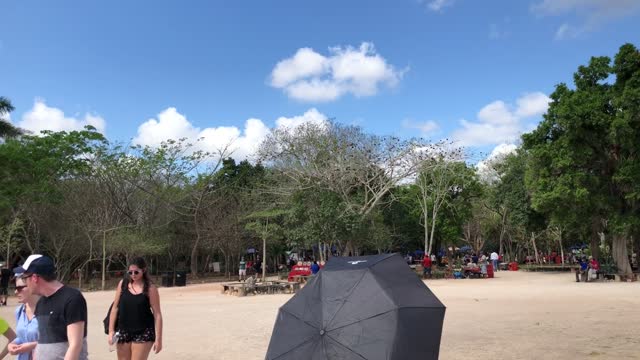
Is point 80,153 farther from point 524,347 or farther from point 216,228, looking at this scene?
point 524,347

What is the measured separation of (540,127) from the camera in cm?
2867

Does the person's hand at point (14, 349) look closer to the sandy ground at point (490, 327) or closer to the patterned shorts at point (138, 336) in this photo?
the patterned shorts at point (138, 336)

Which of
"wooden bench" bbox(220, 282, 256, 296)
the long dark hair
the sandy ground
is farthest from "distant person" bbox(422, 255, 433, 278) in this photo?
the long dark hair

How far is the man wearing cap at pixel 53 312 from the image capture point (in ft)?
12.7

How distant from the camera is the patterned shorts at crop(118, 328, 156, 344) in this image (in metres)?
5.46

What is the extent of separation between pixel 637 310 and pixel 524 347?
6.29 meters

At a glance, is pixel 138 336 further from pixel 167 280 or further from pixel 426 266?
pixel 426 266

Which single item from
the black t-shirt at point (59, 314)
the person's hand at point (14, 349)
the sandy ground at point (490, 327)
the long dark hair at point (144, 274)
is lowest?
the sandy ground at point (490, 327)

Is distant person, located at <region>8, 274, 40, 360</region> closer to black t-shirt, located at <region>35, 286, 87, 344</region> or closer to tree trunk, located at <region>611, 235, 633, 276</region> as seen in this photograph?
black t-shirt, located at <region>35, 286, 87, 344</region>

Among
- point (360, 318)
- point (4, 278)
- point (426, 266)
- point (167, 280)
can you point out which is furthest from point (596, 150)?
point (4, 278)

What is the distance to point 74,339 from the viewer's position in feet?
12.4

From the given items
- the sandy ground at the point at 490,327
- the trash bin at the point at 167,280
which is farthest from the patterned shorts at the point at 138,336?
the trash bin at the point at 167,280

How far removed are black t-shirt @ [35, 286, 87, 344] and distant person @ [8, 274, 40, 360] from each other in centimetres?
17

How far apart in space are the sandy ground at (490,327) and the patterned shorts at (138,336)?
148 inches
